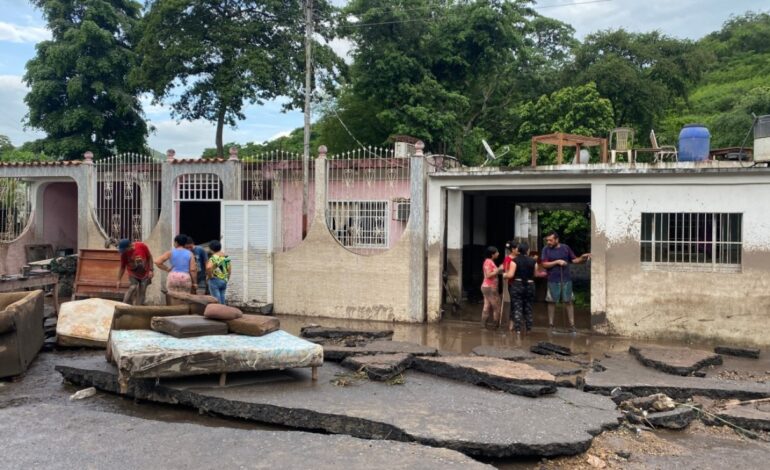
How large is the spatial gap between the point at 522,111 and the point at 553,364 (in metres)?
16.1

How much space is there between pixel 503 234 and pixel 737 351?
32.9ft

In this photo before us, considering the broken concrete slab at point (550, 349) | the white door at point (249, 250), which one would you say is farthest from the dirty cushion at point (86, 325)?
the broken concrete slab at point (550, 349)

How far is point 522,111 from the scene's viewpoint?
2258 cm

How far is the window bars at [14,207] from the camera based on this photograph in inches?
631

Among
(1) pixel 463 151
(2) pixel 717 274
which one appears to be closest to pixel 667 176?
(2) pixel 717 274

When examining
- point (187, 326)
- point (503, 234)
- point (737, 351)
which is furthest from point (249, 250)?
point (737, 351)

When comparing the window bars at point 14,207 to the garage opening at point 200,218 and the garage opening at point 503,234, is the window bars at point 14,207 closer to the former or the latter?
the garage opening at point 200,218

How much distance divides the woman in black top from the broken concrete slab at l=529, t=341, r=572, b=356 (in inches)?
57.9

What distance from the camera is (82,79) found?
22969mm

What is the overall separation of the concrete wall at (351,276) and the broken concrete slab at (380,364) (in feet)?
13.8

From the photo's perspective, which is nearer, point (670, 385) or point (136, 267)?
point (670, 385)

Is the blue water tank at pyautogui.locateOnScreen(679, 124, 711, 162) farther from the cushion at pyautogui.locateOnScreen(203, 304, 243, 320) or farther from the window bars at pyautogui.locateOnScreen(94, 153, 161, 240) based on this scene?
the window bars at pyautogui.locateOnScreen(94, 153, 161, 240)

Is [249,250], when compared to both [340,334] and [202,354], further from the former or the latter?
[202,354]

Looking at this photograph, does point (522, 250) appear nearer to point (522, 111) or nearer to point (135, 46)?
point (522, 111)
